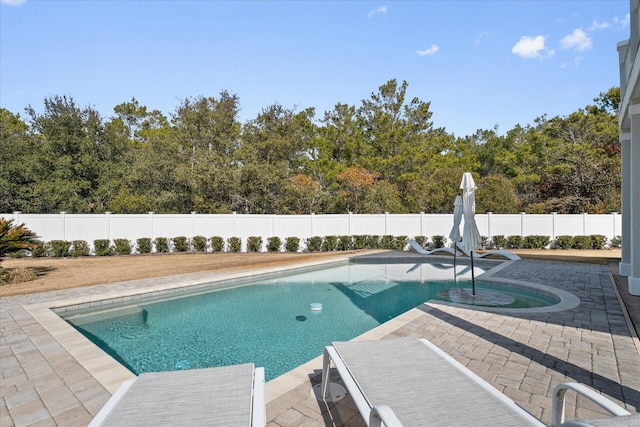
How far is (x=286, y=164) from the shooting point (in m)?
23.7

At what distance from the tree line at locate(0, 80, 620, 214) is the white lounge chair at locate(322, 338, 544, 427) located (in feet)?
57.7

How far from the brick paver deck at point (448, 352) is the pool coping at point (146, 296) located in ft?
0.09

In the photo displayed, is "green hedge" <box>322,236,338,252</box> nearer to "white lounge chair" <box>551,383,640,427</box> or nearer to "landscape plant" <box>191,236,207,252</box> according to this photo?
"landscape plant" <box>191,236,207,252</box>

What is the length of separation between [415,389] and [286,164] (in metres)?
21.9

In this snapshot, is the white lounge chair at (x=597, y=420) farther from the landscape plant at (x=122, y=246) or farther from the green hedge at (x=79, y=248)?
the green hedge at (x=79, y=248)

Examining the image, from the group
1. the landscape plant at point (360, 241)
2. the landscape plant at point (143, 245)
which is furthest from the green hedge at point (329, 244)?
the landscape plant at point (143, 245)

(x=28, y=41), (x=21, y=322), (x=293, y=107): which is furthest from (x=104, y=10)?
(x=293, y=107)

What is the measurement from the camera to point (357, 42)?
16.5 m

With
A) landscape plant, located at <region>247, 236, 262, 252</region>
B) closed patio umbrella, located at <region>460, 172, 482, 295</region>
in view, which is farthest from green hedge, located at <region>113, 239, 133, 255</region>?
closed patio umbrella, located at <region>460, 172, 482, 295</region>

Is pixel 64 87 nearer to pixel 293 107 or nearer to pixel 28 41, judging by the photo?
pixel 28 41

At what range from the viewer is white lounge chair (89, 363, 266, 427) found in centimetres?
213

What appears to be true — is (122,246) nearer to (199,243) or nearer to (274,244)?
(199,243)

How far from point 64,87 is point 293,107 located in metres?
14.2

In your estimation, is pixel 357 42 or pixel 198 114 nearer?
pixel 357 42
